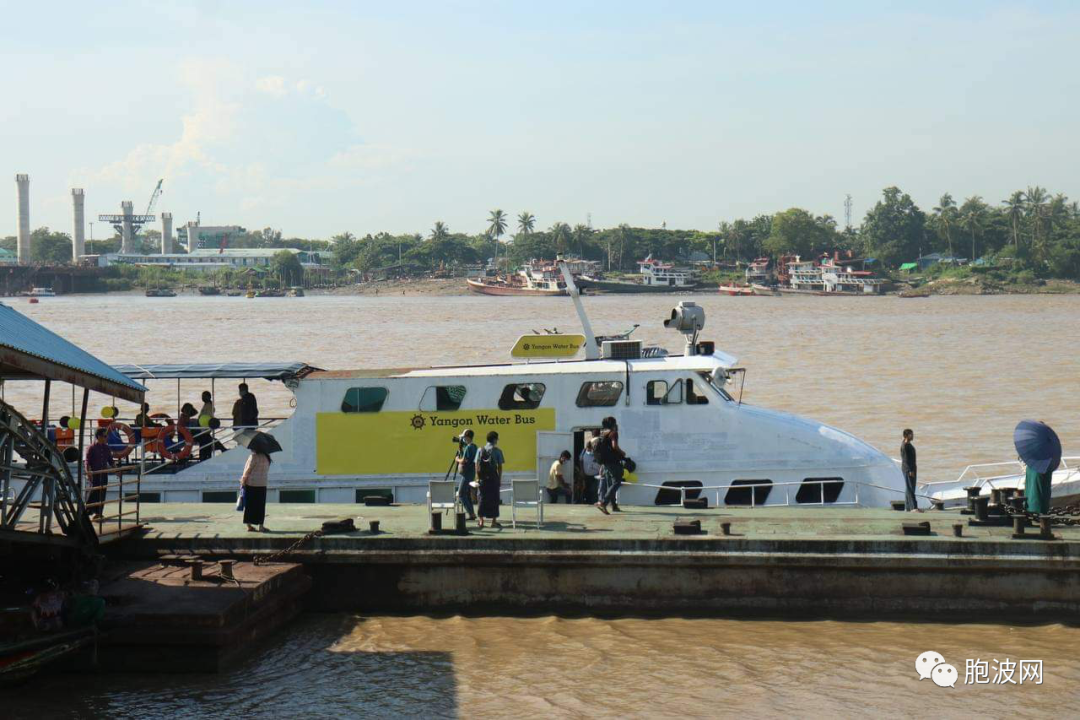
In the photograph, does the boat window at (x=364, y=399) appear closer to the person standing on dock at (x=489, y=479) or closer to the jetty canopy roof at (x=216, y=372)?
the jetty canopy roof at (x=216, y=372)

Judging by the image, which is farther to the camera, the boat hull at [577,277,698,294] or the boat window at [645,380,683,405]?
the boat hull at [577,277,698,294]

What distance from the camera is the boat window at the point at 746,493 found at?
1634cm

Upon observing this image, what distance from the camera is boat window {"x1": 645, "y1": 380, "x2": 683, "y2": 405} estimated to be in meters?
16.4

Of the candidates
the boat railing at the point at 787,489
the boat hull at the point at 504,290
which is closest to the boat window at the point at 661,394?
the boat railing at the point at 787,489

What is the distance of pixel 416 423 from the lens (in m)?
16.6

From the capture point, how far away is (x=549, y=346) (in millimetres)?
17969

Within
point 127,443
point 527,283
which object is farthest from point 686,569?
point 527,283

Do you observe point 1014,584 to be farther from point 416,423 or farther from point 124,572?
point 124,572

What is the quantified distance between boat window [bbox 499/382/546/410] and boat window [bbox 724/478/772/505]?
2897mm

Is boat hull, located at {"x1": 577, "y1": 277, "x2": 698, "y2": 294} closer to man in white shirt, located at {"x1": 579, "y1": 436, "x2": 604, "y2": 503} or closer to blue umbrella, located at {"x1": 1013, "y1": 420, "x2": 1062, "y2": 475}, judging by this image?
man in white shirt, located at {"x1": 579, "y1": 436, "x2": 604, "y2": 503}

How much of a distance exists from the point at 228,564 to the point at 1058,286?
174 m

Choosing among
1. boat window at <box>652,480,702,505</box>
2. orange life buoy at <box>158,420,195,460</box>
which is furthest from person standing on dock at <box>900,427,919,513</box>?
orange life buoy at <box>158,420,195,460</box>

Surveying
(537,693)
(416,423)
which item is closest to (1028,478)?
(537,693)

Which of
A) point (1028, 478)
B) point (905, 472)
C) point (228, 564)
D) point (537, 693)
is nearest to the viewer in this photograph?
point (537, 693)
